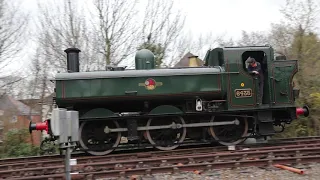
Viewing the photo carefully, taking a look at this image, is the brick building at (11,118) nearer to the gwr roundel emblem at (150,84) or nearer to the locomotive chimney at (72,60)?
the locomotive chimney at (72,60)

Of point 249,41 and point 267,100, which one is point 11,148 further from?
point 249,41

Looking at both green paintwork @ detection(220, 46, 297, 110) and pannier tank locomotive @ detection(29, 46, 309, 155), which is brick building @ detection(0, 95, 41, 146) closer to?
pannier tank locomotive @ detection(29, 46, 309, 155)

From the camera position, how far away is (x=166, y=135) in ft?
31.1

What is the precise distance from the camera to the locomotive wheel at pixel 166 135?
30.2 ft

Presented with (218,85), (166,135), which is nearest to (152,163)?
(166,135)

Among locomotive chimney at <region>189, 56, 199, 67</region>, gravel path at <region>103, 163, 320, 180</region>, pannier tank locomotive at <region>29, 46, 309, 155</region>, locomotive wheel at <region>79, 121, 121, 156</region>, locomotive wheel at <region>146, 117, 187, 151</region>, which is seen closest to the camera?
gravel path at <region>103, 163, 320, 180</region>

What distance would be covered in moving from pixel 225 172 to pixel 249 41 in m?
23.1

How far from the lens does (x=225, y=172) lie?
22.4ft

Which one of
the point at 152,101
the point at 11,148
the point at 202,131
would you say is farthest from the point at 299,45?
the point at 11,148

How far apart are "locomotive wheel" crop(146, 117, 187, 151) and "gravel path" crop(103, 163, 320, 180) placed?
93.8 inches

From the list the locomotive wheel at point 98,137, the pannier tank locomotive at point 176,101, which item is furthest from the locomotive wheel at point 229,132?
the locomotive wheel at point 98,137

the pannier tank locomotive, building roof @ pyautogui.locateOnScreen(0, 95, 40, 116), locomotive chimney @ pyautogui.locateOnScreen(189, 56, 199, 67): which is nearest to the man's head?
the pannier tank locomotive

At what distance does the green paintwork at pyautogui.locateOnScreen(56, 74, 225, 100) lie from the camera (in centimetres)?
866

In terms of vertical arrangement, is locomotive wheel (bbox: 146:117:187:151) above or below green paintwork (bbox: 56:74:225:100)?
below
